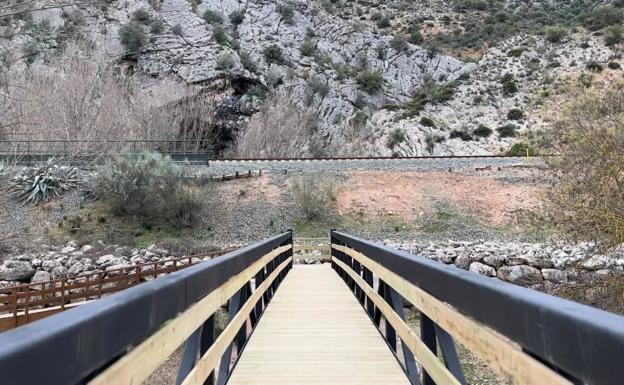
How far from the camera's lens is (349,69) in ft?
250

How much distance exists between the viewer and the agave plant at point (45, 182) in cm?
2944

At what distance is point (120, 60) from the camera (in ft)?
202

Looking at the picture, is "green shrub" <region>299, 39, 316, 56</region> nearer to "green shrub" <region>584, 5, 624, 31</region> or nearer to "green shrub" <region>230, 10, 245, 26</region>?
"green shrub" <region>230, 10, 245, 26</region>

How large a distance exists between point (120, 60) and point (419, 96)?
40.6 m

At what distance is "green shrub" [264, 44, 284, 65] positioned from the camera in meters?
69.6

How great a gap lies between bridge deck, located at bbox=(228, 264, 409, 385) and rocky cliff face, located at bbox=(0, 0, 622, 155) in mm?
47286

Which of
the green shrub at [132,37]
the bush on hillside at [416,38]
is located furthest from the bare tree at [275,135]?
the bush on hillside at [416,38]

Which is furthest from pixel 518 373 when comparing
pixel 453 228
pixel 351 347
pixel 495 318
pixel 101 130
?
pixel 101 130

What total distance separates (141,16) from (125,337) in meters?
75.7

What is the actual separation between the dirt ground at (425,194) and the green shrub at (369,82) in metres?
42.7

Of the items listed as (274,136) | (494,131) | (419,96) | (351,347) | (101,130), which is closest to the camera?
(351,347)

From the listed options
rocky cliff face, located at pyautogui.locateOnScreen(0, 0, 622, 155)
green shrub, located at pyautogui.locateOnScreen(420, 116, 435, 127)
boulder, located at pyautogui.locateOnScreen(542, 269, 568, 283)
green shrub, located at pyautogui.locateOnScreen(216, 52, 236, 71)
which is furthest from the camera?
green shrub, located at pyautogui.locateOnScreen(216, 52, 236, 71)

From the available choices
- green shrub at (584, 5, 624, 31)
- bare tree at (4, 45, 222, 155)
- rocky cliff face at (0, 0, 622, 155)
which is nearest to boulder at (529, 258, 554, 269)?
bare tree at (4, 45, 222, 155)

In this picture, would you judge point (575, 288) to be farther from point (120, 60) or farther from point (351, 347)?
point (120, 60)
